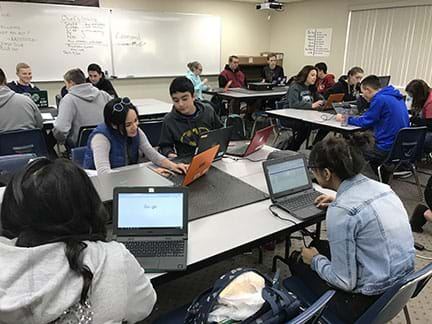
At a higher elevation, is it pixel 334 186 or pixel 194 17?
pixel 194 17

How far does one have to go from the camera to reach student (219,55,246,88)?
22.4 feet

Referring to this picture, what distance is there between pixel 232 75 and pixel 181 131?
4.72 meters

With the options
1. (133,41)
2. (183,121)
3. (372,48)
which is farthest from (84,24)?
(372,48)

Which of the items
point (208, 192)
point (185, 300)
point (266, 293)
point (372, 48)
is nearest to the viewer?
point (266, 293)

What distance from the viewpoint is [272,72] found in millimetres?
7445

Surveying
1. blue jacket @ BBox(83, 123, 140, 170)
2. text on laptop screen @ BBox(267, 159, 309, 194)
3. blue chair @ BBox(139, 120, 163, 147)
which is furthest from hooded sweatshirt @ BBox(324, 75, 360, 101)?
blue jacket @ BBox(83, 123, 140, 170)

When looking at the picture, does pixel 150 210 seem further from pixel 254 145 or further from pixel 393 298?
pixel 254 145

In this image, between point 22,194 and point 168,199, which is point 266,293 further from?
point 22,194

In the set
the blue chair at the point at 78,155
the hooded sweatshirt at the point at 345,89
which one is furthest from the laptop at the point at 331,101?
the blue chair at the point at 78,155

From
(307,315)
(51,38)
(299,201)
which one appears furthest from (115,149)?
(51,38)

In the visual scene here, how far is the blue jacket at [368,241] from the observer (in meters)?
1.25

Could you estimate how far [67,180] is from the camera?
2.85ft

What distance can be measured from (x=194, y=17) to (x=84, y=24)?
2252mm

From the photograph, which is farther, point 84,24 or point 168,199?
point 84,24
